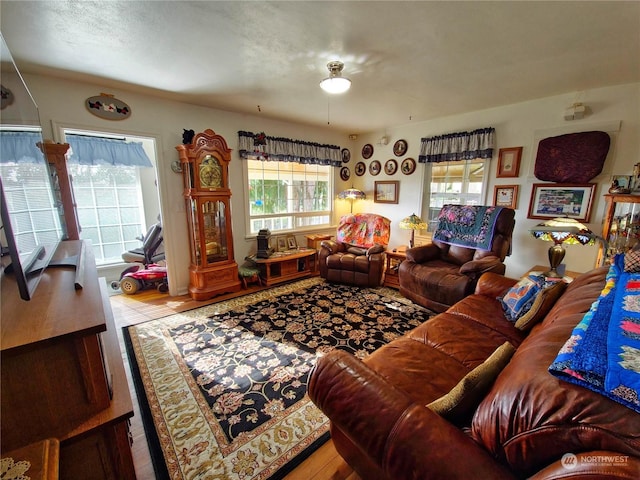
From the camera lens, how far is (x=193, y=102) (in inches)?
125

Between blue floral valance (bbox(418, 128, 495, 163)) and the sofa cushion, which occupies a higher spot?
blue floral valance (bbox(418, 128, 495, 163))

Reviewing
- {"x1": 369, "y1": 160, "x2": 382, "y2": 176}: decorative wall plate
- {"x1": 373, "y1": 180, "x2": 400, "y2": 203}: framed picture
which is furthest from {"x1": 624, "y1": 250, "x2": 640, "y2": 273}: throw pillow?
{"x1": 369, "y1": 160, "x2": 382, "y2": 176}: decorative wall plate

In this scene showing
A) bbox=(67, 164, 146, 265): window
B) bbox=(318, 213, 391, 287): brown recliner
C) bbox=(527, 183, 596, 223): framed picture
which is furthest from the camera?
bbox=(67, 164, 146, 265): window

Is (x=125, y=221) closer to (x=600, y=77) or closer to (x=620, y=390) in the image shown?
(x=620, y=390)

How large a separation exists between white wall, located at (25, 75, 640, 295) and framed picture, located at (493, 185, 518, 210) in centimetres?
6

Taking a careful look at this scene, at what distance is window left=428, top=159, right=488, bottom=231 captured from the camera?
370cm

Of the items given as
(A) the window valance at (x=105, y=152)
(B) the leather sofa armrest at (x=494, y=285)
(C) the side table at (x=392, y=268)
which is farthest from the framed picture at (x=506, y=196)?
(A) the window valance at (x=105, y=152)

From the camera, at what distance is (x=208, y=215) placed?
3320 mm

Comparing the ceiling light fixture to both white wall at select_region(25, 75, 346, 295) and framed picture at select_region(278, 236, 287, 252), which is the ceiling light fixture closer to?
white wall at select_region(25, 75, 346, 295)

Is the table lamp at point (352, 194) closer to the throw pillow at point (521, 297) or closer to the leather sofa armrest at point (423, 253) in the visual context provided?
the leather sofa armrest at point (423, 253)

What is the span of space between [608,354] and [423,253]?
8.76ft

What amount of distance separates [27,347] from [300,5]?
1916mm

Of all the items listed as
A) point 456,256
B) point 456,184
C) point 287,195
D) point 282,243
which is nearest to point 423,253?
point 456,256

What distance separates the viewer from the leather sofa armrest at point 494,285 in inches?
83.5
